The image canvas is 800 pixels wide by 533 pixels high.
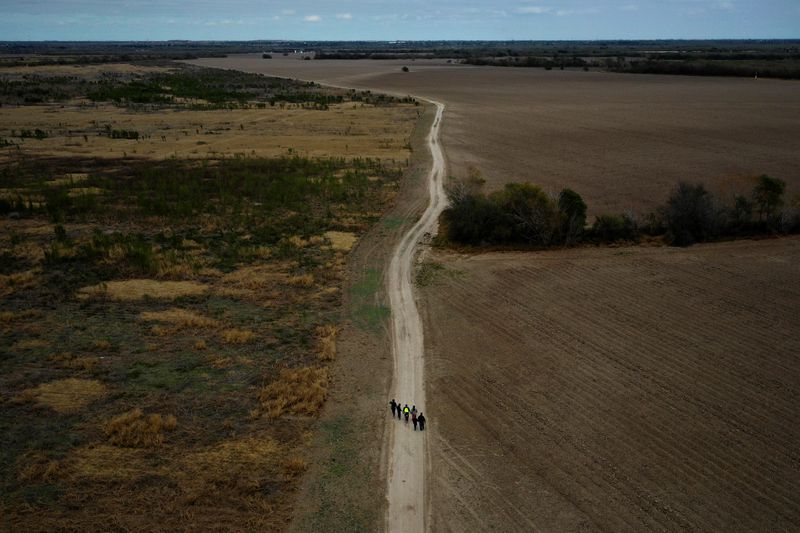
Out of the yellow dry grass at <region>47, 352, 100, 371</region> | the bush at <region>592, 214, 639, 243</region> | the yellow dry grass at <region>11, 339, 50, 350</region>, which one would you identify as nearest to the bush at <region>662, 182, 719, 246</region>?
the bush at <region>592, 214, 639, 243</region>

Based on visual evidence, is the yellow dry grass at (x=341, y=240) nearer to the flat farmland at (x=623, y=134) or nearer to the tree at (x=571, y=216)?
the tree at (x=571, y=216)

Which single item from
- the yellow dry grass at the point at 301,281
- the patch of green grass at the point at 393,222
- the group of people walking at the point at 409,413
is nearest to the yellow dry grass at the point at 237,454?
the group of people walking at the point at 409,413

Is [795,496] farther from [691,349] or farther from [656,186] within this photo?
[656,186]

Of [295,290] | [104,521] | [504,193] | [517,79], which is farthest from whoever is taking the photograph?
[517,79]

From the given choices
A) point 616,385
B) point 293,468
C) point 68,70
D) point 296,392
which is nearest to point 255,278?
point 296,392

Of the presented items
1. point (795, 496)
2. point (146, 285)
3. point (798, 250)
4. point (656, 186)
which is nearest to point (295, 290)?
point (146, 285)

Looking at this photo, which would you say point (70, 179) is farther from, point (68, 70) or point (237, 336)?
point (68, 70)

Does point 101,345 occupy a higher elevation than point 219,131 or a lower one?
lower
